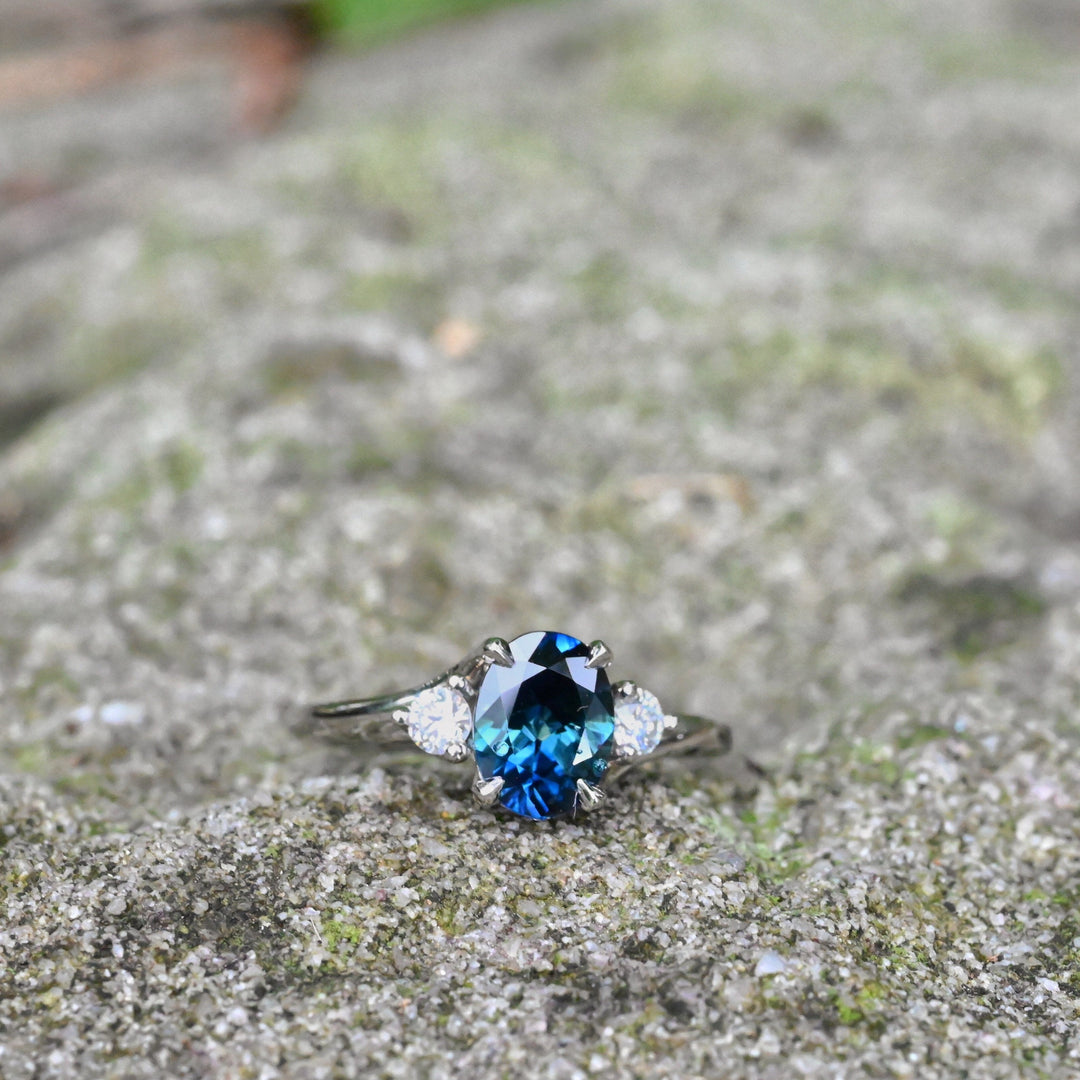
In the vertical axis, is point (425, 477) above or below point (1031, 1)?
below

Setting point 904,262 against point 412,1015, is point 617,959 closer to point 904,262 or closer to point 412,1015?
point 412,1015

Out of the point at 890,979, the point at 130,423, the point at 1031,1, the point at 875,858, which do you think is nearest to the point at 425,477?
the point at 130,423

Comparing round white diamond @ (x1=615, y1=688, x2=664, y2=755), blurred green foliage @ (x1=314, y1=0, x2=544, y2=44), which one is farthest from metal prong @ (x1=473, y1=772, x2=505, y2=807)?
blurred green foliage @ (x1=314, y1=0, x2=544, y2=44)

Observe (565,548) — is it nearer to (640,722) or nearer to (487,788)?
(640,722)

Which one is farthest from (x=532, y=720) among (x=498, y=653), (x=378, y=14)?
(x=378, y=14)

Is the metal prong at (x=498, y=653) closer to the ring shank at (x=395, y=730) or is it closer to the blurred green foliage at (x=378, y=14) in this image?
the ring shank at (x=395, y=730)

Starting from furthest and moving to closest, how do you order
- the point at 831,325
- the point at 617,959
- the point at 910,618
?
1. the point at 831,325
2. the point at 910,618
3. the point at 617,959
